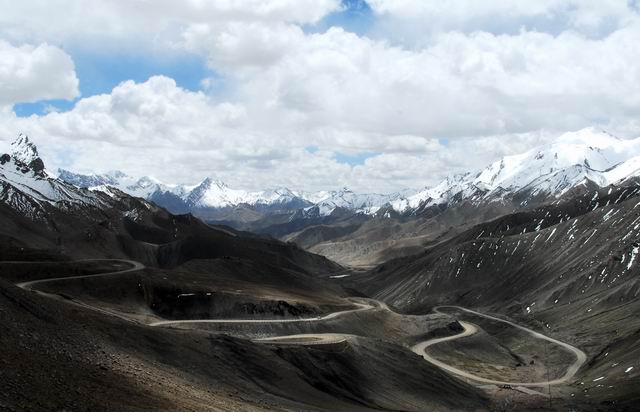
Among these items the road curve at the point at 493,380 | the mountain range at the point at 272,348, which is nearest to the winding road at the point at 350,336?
the road curve at the point at 493,380

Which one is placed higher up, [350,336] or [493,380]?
[350,336]

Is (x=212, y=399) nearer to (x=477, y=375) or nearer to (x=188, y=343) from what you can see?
(x=188, y=343)

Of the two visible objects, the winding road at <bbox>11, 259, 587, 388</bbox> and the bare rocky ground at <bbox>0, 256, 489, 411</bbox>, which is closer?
the bare rocky ground at <bbox>0, 256, 489, 411</bbox>

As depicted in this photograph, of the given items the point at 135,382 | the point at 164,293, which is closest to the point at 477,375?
Answer: the point at 164,293

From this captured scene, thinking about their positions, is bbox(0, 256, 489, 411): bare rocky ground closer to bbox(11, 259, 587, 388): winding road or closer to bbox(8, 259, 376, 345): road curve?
bbox(8, 259, 376, 345): road curve

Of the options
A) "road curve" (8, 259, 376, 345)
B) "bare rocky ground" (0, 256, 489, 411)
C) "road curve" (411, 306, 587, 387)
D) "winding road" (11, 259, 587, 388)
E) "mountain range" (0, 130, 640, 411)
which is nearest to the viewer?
"bare rocky ground" (0, 256, 489, 411)

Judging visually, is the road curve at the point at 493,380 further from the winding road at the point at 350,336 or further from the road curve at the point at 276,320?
the road curve at the point at 276,320

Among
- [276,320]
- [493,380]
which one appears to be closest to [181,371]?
[276,320]

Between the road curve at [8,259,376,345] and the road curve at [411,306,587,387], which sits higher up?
the road curve at [8,259,376,345]

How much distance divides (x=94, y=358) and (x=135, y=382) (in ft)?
15.8

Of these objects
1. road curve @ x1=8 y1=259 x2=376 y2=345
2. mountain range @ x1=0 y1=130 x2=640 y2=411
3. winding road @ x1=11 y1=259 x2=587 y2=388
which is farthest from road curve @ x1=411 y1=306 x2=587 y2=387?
road curve @ x1=8 y1=259 x2=376 y2=345

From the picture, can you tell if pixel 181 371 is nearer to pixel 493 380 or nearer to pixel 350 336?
pixel 350 336

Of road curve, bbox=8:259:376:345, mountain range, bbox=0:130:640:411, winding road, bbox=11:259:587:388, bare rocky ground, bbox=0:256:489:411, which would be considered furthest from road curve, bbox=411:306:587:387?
bare rocky ground, bbox=0:256:489:411

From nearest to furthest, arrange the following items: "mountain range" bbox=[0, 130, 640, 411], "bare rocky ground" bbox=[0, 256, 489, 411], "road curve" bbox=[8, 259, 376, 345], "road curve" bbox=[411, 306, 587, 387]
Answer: "bare rocky ground" bbox=[0, 256, 489, 411], "mountain range" bbox=[0, 130, 640, 411], "road curve" bbox=[8, 259, 376, 345], "road curve" bbox=[411, 306, 587, 387]
